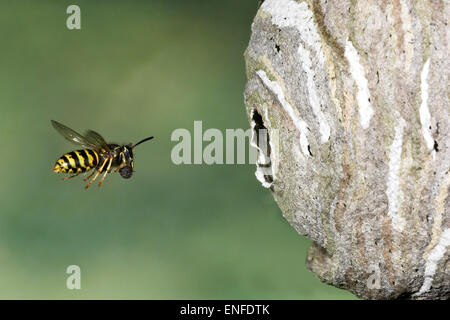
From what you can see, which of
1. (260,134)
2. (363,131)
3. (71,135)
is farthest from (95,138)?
(363,131)

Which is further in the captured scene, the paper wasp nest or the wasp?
the wasp

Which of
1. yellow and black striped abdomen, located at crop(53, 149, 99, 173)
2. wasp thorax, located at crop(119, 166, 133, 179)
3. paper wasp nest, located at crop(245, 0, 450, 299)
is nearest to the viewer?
paper wasp nest, located at crop(245, 0, 450, 299)

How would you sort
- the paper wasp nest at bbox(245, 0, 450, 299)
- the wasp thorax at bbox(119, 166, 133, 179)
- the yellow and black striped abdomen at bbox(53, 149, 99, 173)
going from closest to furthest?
the paper wasp nest at bbox(245, 0, 450, 299), the yellow and black striped abdomen at bbox(53, 149, 99, 173), the wasp thorax at bbox(119, 166, 133, 179)

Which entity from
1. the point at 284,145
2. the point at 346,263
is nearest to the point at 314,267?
the point at 346,263

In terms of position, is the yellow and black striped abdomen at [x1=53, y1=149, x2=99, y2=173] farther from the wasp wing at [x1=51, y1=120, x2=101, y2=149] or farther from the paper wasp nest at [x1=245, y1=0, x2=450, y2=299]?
the paper wasp nest at [x1=245, y1=0, x2=450, y2=299]

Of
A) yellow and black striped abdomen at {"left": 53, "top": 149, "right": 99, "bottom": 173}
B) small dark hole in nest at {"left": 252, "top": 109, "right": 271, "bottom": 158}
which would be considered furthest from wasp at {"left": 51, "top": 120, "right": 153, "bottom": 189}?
small dark hole in nest at {"left": 252, "top": 109, "right": 271, "bottom": 158}

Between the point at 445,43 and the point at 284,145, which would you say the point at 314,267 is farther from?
the point at 445,43

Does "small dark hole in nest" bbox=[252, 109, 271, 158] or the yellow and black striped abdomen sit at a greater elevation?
"small dark hole in nest" bbox=[252, 109, 271, 158]

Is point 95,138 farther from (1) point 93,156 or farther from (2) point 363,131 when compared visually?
(2) point 363,131
